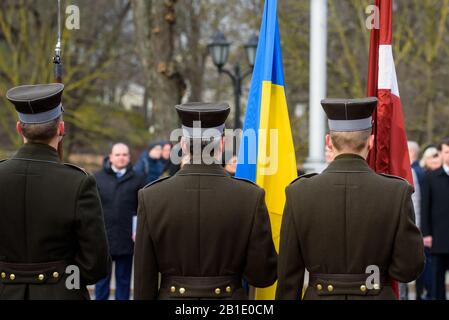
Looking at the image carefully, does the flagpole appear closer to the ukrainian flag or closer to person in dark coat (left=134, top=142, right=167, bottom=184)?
person in dark coat (left=134, top=142, right=167, bottom=184)

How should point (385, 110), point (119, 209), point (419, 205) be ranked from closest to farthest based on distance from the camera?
point (385, 110) → point (119, 209) → point (419, 205)

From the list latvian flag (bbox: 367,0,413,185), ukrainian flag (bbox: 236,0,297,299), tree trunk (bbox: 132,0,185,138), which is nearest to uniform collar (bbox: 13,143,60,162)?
ukrainian flag (bbox: 236,0,297,299)

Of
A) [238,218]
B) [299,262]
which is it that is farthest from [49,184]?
[299,262]

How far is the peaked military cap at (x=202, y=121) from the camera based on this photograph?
4301mm

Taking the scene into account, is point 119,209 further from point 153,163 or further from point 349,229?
point 349,229

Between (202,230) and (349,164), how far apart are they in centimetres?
81

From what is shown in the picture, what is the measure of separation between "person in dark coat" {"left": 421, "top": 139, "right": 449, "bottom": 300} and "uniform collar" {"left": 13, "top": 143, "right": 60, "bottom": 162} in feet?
18.6

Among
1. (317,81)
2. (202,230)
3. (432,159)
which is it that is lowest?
(432,159)

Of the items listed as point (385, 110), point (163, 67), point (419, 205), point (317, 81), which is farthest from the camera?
point (163, 67)

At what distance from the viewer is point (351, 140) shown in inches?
170

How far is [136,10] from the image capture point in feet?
46.3

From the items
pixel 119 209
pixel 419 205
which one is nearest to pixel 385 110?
pixel 119 209

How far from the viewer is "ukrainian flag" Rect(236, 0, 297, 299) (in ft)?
18.8
